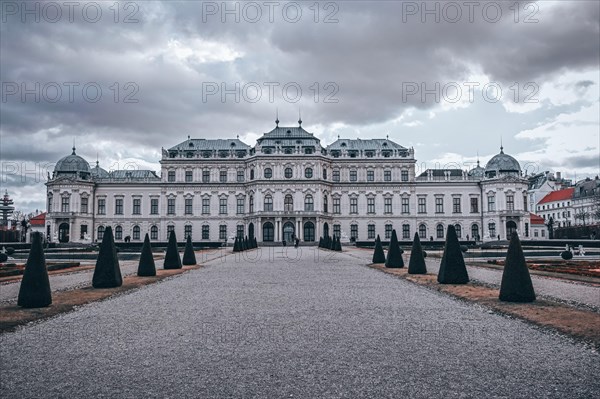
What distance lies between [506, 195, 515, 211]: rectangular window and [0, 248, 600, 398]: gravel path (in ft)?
168

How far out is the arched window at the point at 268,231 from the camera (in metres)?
57.3

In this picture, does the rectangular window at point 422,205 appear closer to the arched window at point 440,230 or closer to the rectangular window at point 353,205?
the arched window at point 440,230

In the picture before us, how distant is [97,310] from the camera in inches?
403

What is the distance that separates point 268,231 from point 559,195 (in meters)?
53.3

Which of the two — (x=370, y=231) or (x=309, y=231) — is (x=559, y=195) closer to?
(x=370, y=231)

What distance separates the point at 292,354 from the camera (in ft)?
21.5

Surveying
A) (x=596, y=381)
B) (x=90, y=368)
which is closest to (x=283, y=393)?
(x=90, y=368)

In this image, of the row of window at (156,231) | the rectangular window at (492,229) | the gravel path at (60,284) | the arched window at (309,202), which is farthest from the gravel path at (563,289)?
the row of window at (156,231)

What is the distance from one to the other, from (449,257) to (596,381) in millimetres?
9110

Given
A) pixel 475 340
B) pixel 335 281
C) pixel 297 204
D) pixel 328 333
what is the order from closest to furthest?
pixel 475 340, pixel 328 333, pixel 335 281, pixel 297 204

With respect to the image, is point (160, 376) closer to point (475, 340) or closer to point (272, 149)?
point (475, 340)

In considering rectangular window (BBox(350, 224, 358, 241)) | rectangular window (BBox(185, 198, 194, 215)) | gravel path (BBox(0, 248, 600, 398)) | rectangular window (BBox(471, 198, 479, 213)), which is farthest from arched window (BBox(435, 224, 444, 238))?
gravel path (BBox(0, 248, 600, 398))

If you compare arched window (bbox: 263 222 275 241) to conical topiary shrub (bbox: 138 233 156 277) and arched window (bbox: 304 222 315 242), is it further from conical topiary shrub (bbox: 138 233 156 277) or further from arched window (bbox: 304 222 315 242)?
conical topiary shrub (bbox: 138 233 156 277)

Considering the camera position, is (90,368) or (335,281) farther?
(335,281)
